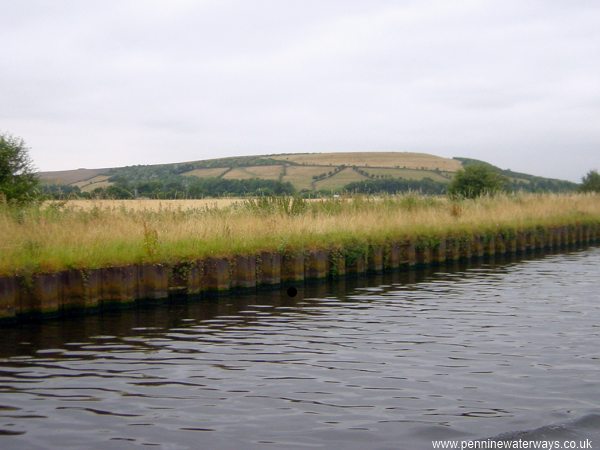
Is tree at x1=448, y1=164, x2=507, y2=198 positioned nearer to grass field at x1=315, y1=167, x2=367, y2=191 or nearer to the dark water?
grass field at x1=315, y1=167, x2=367, y2=191

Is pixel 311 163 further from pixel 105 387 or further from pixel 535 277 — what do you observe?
pixel 105 387

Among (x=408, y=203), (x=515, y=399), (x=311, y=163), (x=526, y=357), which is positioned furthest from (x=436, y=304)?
(x=311, y=163)

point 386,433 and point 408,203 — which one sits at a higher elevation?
point 408,203

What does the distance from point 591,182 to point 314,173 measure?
96.7 feet

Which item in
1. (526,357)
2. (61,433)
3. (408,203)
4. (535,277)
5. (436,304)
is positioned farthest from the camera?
(408,203)

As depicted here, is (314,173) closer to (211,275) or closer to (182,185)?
(182,185)

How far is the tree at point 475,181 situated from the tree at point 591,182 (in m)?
18.3

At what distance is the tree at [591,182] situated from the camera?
57.2 meters

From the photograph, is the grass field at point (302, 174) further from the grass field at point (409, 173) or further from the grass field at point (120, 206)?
the grass field at point (120, 206)

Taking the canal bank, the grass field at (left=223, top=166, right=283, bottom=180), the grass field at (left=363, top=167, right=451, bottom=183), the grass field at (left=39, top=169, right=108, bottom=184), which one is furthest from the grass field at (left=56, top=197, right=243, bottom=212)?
the grass field at (left=363, top=167, right=451, bottom=183)

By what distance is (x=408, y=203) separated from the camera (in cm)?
2734

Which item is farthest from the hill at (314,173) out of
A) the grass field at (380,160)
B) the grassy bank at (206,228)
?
the grassy bank at (206,228)

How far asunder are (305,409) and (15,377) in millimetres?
3680

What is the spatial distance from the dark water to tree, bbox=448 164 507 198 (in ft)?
87.4
